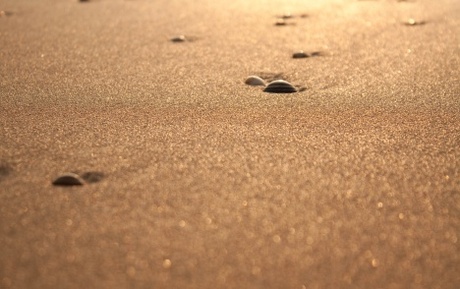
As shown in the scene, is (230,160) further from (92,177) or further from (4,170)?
(4,170)

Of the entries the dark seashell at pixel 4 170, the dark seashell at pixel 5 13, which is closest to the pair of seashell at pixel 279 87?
the dark seashell at pixel 4 170

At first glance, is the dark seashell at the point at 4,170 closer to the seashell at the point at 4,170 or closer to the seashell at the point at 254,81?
the seashell at the point at 4,170

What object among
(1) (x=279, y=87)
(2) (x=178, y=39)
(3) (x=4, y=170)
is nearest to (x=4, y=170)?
(3) (x=4, y=170)

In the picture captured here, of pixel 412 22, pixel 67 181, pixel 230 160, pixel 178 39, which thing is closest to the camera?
pixel 67 181

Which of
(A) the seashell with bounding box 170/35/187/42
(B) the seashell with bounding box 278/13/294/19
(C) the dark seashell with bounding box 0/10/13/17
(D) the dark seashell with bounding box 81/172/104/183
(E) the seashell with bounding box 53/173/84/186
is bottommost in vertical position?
(C) the dark seashell with bounding box 0/10/13/17

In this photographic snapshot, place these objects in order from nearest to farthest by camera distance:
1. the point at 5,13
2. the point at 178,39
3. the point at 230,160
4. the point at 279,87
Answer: the point at 230,160
the point at 279,87
the point at 178,39
the point at 5,13

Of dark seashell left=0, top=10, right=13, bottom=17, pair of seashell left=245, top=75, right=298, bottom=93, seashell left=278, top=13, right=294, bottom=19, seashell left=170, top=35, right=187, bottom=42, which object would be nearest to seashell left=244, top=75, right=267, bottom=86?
pair of seashell left=245, top=75, right=298, bottom=93

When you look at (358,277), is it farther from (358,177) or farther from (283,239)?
(358,177)

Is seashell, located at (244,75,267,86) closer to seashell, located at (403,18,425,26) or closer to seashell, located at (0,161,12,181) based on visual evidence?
seashell, located at (0,161,12,181)
